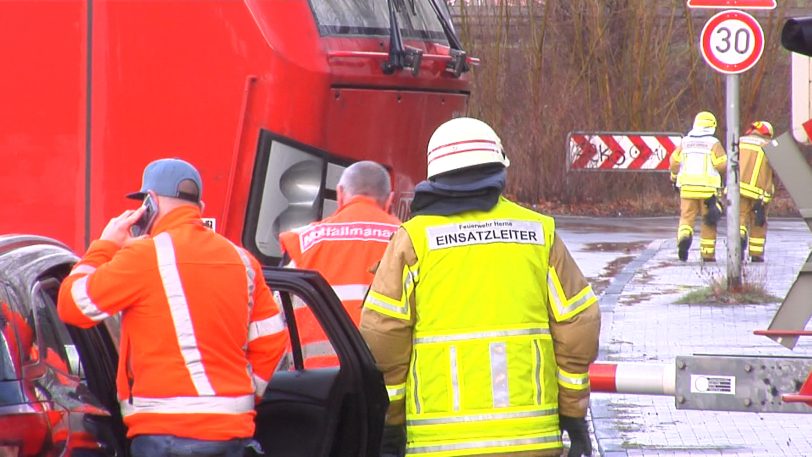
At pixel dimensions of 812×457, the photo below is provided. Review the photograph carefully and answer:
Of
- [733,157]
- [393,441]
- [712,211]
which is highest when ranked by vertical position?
[393,441]

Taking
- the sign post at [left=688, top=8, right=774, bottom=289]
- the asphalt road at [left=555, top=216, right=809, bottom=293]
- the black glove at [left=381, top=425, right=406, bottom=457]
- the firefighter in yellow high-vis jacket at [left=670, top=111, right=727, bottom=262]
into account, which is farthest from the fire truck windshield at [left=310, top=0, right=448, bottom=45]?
the firefighter in yellow high-vis jacket at [left=670, top=111, right=727, bottom=262]

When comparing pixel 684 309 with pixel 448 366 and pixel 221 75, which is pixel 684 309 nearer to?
pixel 221 75

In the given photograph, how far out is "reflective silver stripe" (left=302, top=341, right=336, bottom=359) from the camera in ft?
20.1

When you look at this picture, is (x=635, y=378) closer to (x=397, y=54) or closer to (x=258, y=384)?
(x=258, y=384)

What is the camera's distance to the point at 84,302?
4.56 m

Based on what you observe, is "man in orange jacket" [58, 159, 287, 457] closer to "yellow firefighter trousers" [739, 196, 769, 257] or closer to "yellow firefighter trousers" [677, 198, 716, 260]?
"yellow firefighter trousers" [677, 198, 716, 260]

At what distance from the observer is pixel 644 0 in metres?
29.2

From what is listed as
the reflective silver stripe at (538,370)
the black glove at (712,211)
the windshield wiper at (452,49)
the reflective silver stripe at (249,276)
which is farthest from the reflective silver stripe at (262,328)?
the black glove at (712,211)

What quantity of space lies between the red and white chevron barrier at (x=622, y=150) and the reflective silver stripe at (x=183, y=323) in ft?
51.4

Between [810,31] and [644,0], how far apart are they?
80.2 ft

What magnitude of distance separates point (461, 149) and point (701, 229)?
44.8 ft

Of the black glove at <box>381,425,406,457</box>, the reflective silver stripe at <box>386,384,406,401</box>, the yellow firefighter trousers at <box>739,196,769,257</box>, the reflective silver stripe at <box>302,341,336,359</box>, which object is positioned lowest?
the yellow firefighter trousers at <box>739,196,769,257</box>

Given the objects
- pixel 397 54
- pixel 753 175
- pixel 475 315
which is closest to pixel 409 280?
pixel 475 315

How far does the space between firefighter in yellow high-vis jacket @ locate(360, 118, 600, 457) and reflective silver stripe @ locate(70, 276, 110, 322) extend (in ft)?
2.73
